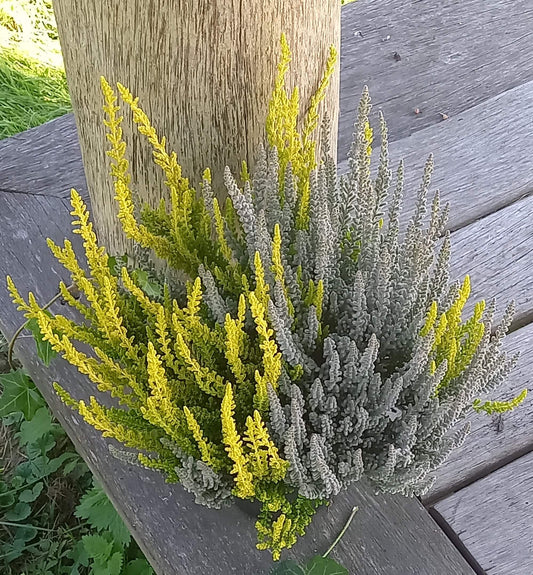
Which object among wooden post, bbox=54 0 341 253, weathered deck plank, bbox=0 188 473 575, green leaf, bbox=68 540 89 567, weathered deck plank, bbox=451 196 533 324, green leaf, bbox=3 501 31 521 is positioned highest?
wooden post, bbox=54 0 341 253

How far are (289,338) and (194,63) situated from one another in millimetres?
418

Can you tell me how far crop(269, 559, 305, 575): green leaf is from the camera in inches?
38.2

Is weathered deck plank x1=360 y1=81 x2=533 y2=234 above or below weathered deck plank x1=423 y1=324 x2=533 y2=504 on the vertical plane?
above

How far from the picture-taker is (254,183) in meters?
1.00

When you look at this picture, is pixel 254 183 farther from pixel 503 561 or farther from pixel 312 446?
pixel 503 561

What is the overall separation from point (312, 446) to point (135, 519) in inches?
15.0

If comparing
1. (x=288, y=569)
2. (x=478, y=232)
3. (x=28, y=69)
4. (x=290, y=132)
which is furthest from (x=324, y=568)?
(x=28, y=69)

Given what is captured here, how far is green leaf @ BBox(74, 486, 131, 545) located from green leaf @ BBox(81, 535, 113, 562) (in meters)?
0.03

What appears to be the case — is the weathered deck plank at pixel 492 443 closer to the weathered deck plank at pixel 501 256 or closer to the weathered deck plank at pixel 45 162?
the weathered deck plank at pixel 501 256

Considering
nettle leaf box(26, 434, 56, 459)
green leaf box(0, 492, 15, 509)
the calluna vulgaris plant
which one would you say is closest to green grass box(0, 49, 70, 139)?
nettle leaf box(26, 434, 56, 459)

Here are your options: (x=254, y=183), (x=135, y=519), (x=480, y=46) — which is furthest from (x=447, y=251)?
(x=480, y=46)

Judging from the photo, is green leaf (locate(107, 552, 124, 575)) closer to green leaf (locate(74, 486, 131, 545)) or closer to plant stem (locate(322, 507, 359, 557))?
green leaf (locate(74, 486, 131, 545))

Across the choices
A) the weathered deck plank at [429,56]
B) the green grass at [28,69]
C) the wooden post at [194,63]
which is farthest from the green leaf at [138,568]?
the green grass at [28,69]

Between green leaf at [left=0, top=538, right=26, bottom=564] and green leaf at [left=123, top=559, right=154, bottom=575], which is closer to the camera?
green leaf at [left=123, top=559, right=154, bottom=575]
